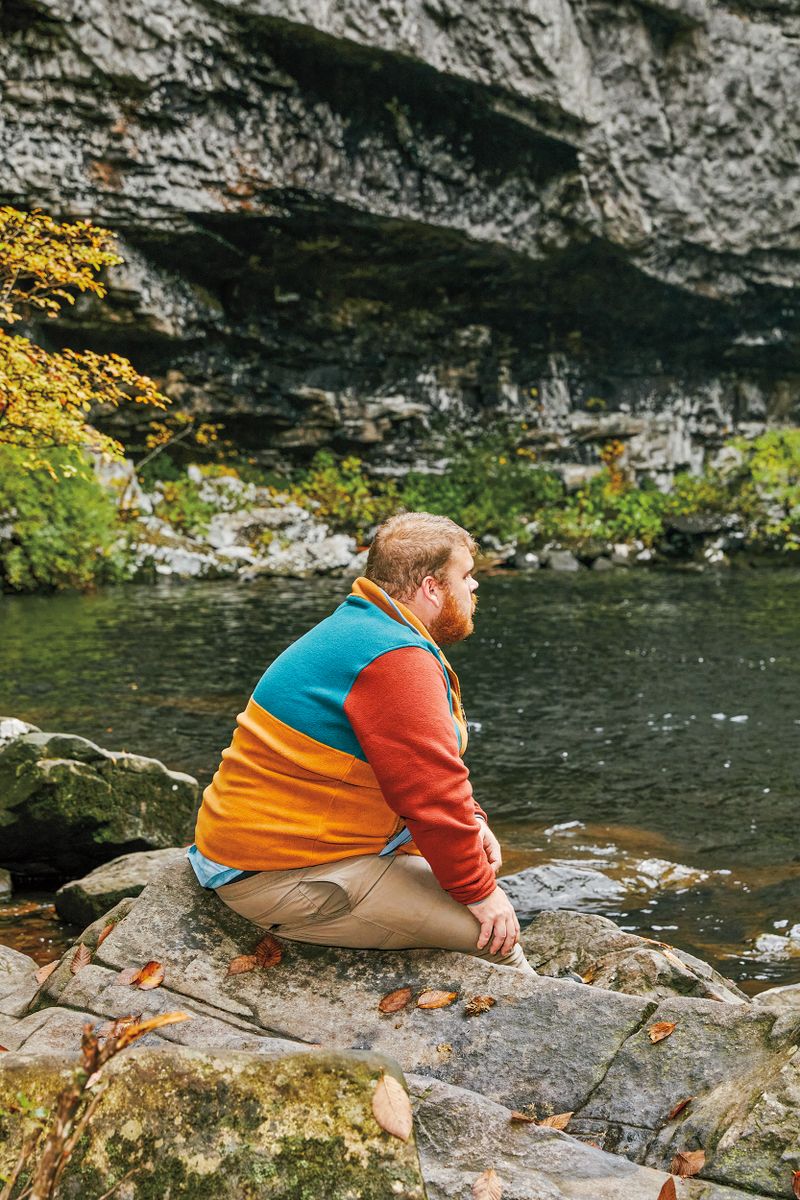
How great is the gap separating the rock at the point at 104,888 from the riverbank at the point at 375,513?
61.3 feet

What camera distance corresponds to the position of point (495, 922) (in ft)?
11.0

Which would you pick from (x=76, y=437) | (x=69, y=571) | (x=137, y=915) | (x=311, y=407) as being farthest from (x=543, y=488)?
(x=137, y=915)

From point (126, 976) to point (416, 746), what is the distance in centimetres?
137

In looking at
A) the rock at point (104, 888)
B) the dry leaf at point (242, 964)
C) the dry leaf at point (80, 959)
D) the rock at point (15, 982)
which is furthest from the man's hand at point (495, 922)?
the rock at point (104, 888)

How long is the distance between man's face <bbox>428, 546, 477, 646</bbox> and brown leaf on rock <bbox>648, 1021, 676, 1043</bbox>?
1.44 metres

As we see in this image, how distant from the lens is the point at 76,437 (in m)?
9.72

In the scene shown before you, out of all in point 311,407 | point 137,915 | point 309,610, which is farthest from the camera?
point 311,407

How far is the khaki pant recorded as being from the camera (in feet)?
10.8

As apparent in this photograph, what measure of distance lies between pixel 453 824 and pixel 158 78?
24223mm

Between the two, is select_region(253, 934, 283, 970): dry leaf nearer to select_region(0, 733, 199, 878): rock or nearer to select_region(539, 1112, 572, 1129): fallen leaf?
select_region(539, 1112, 572, 1129): fallen leaf

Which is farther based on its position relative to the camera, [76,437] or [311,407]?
[311,407]

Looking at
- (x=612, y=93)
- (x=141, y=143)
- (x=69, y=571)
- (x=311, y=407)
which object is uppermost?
(x=612, y=93)

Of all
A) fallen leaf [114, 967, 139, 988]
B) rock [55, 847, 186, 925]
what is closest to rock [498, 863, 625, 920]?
rock [55, 847, 186, 925]

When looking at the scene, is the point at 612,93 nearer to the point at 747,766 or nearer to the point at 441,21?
the point at 441,21
